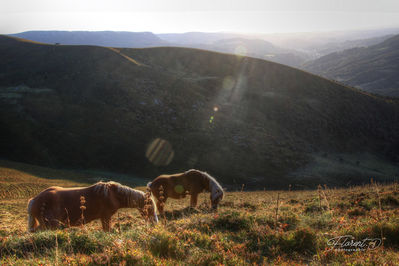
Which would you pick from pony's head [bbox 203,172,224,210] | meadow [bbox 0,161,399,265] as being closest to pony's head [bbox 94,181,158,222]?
meadow [bbox 0,161,399,265]

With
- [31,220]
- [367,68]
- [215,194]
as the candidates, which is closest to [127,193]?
[31,220]

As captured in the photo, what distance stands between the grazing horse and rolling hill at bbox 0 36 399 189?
18.7 metres

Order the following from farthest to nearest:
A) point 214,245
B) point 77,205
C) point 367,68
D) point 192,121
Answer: point 367,68
point 192,121
point 77,205
point 214,245

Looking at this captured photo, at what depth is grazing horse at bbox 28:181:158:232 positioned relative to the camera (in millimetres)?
5652

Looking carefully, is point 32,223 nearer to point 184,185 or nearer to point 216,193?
point 184,185

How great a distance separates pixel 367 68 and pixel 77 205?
182 m

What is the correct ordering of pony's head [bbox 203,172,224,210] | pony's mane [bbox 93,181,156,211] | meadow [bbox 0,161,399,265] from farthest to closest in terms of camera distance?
pony's head [bbox 203,172,224,210] < pony's mane [bbox 93,181,156,211] < meadow [bbox 0,161,399,265]

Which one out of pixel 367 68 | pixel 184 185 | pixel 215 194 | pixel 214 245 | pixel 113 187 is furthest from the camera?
pixel 367 68

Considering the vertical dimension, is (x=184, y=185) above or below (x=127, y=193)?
below

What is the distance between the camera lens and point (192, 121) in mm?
37562

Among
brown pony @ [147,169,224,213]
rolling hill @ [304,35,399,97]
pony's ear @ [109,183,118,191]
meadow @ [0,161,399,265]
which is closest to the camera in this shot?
meadow @ [0,161,399,265]

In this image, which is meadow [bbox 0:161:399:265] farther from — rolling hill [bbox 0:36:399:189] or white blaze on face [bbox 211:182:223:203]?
rolling hill [bbox 0:36:399:189]

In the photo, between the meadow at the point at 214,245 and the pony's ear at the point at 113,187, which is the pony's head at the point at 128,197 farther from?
the meadow at the point at 214,245

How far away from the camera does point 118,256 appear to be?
10.4 ft
